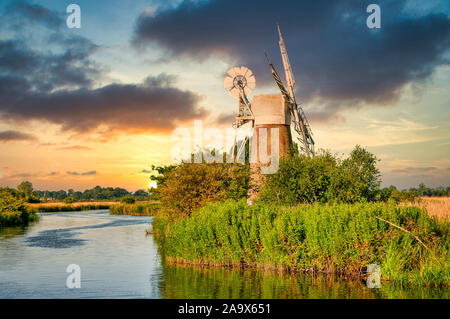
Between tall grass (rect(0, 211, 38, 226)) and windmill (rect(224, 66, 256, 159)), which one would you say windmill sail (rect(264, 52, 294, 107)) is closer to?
windmill (rect(224, 66, 256, 159))

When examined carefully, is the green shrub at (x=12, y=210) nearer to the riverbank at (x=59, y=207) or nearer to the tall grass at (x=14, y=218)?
the tall grass at (x=14, y=218)

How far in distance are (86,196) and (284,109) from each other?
505 feet

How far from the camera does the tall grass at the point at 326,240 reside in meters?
16.5

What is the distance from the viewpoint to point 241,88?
127 feet

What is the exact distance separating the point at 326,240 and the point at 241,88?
23080 millimetres

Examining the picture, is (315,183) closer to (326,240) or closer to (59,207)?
(326,240)

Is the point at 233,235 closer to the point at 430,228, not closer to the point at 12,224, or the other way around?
the point at 430,228

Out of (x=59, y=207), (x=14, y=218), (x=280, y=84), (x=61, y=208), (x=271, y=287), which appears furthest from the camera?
(x=61, y=208)

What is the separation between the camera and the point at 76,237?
3762 centimetres

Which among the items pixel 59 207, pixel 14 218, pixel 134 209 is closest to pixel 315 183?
pixel 14 218

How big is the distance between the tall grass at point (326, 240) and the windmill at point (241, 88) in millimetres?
18236

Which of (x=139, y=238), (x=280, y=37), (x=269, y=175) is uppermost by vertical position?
(x=280, y=37)
